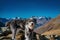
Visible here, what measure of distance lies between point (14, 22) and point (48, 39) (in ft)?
6.19

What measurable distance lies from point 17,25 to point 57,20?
12824mm

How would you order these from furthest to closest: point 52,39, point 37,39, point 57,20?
point 57,20, point 52,39, point 37,39

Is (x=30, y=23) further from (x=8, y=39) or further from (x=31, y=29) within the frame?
(x=8, y=39)

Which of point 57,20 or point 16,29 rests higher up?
point 57,20

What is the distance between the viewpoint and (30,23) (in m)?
2.20

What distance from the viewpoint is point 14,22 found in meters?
3.19

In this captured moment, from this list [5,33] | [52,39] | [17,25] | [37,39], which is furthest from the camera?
[5,33]

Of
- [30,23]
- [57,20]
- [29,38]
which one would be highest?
[57,20]

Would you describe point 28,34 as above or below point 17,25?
below

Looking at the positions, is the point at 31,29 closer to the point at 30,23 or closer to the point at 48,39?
the point at 30,23

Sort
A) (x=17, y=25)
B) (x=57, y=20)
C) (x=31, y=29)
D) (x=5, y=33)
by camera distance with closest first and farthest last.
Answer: (x=31, y=29)
(x=17, y=25)
(x=5, y=33)
(x=57, y=20)

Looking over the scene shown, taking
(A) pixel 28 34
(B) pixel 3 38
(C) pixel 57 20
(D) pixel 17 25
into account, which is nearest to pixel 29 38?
(A) pixel 28 34

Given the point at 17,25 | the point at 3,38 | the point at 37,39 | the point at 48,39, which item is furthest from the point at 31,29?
the point at 48,39

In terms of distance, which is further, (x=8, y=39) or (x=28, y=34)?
(x=8, y=39)
